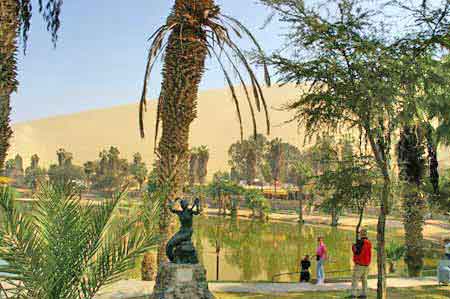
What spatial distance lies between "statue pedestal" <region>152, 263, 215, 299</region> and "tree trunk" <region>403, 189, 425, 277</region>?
939 centimetres

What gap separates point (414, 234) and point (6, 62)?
15.6 metres

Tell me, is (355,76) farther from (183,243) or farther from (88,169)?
(88,169)

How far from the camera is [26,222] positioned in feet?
17.6

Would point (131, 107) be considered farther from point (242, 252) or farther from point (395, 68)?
point (395, 68)

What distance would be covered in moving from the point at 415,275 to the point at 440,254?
1270 cm

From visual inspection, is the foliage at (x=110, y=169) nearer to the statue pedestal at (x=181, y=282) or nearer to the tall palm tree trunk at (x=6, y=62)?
the statue pedestal at (x=181, y=282)

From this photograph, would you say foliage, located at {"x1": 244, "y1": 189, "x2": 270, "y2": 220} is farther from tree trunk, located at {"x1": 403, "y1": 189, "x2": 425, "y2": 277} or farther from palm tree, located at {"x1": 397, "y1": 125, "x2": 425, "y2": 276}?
palm tree, located at {"x1": 397, "y1": 125, "x2": 425, "y2": 276}

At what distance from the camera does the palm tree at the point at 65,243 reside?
5.22 metres

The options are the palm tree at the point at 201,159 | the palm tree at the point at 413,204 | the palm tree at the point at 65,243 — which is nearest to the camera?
the palm tree at the point at 65,243

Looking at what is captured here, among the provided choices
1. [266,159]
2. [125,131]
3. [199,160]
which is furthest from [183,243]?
[125,131]

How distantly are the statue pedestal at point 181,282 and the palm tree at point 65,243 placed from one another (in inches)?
153

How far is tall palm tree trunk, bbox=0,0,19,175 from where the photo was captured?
24.3ft

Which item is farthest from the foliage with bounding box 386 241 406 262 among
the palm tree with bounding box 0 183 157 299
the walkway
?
the palm tree with bounding box 0 183 157 299

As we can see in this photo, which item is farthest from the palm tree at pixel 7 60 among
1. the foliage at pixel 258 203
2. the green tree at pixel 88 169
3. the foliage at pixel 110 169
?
the foliage at pixel 110 169
